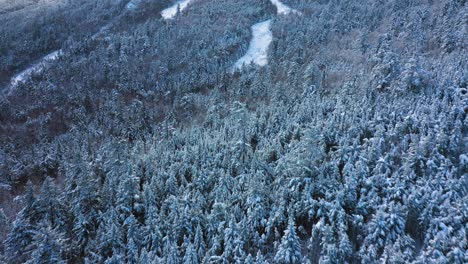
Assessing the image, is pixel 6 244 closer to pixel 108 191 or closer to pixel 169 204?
pixel 108 191

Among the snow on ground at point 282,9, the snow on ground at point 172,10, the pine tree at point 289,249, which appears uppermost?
the pine tree at point 289,249

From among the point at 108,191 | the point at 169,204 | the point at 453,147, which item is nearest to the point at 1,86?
the point at 108,191

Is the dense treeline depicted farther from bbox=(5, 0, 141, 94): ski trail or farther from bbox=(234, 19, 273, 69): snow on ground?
bbox=(234, 19, 273, 69): snow on ground

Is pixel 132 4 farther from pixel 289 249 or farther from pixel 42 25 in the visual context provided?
pixel 289 249

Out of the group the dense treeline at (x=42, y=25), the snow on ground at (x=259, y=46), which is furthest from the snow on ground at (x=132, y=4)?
the snow on ground at (x=259, y=46)

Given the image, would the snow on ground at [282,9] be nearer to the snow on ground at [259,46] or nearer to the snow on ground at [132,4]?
the snow on ground at [259,46]

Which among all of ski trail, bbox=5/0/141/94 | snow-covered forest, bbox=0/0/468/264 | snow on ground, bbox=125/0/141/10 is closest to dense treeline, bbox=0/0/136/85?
ski trail, bbox=5/0/141/94
